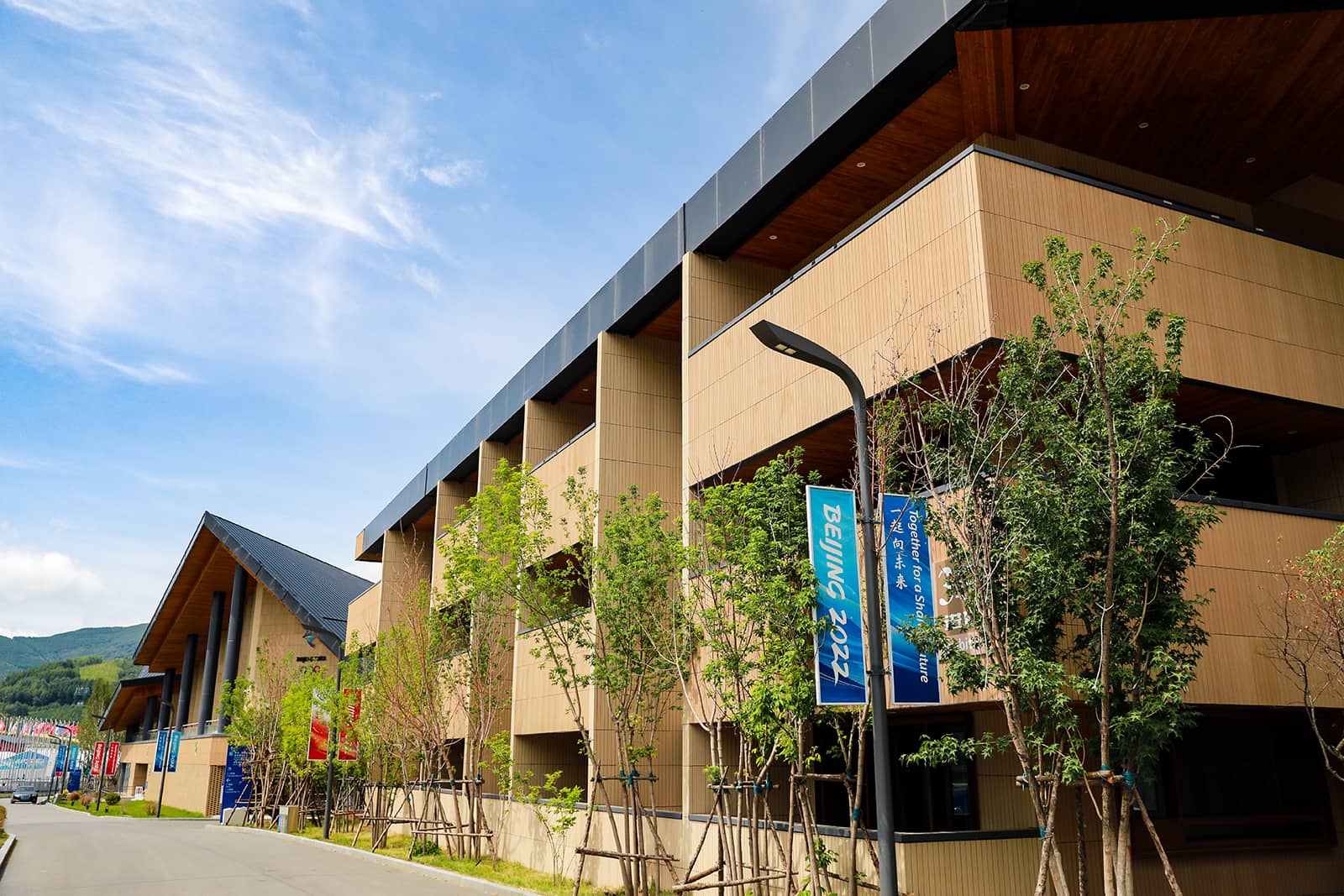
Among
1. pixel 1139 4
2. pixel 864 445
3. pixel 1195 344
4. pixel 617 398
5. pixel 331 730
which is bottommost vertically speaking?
pixel 331 730

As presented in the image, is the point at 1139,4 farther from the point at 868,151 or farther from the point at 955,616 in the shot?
the point at 955,616

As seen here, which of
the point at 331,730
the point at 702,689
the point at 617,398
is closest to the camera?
the point at 702,689

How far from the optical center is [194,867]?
2417 centimetres

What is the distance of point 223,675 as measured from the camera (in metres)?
55.1

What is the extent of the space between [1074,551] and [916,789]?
7429mm

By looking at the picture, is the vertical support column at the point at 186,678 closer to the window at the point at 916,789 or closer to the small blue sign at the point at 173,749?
the small blue sign at the point at 173,749

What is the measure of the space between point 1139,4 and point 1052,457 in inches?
260

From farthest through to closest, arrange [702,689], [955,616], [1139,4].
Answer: [702,689] < [1139,4] < [955,616]

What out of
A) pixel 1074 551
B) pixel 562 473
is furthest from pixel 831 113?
pixel 562 473

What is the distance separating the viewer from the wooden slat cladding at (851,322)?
13.7 metres

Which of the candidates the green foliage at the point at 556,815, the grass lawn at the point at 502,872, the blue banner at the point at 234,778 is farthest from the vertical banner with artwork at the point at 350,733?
the blue banner at the point at 234,778

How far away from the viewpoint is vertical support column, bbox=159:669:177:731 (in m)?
74.6

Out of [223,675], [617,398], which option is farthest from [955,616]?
[223,675]

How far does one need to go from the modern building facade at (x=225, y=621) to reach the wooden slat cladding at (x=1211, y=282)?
1494 inches
